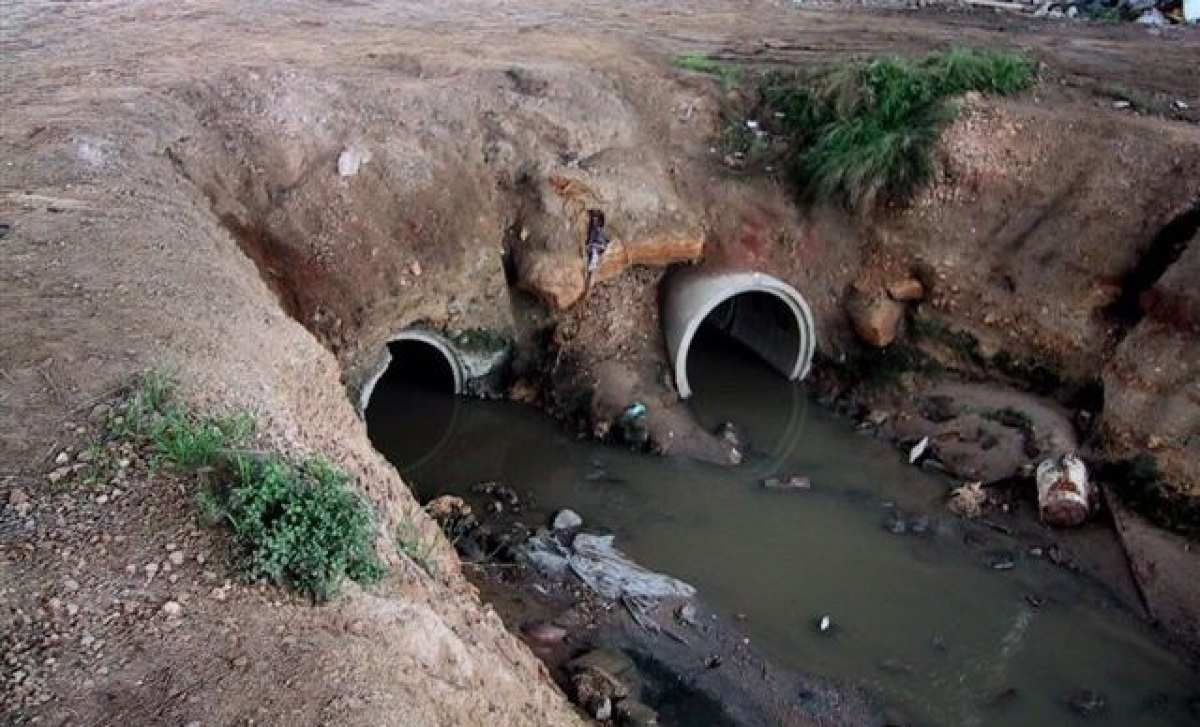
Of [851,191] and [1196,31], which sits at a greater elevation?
[1196,31]

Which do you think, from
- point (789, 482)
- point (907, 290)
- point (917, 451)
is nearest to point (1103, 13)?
point (907, 290)

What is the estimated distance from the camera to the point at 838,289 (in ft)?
40.2

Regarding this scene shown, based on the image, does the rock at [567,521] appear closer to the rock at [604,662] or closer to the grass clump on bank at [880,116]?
the rock at [604,662]

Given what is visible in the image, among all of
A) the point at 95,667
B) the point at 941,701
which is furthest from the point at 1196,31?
the point at 95,667

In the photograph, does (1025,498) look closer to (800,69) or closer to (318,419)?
(800,69)

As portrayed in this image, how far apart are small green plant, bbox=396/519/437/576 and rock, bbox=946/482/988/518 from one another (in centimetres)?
578

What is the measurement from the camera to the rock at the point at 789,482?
11.0 meters

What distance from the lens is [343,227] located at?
10.8 metres

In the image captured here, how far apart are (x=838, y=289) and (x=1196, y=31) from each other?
6.07 m

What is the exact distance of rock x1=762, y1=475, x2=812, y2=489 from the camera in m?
11.0

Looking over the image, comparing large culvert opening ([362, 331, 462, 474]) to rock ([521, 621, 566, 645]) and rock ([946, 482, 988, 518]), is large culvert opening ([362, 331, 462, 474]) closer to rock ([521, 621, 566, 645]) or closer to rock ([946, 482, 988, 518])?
rock ([521, 621, 566, 645])

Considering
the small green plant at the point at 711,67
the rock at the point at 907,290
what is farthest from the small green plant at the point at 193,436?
the small green plant at the point at 711,67

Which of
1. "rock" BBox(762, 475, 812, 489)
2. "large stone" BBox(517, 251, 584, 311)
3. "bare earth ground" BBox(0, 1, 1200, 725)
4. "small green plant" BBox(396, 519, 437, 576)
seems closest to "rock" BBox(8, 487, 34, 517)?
"bare earth ground" BBox(0, 1, 1200, 725)

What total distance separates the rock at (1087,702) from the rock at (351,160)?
8.02 meters
